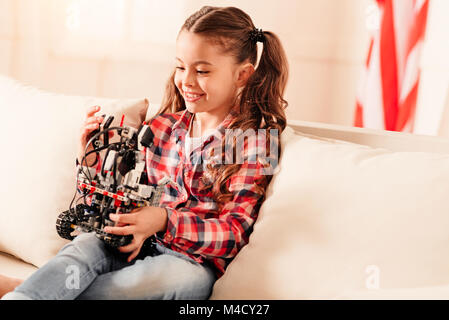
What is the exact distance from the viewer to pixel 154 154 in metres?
1.14

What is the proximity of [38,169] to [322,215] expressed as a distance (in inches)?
26.8

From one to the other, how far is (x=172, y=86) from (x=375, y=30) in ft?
2.20

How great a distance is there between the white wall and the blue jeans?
885mm

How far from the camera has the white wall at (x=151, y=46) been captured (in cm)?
153

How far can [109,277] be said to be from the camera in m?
0.88

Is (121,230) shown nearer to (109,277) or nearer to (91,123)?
(109,277)

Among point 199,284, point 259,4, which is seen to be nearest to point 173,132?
point 199,284

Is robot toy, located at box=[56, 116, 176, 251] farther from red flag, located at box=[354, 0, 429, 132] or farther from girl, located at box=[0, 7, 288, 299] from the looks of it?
red flag, located at box=[354, 0, 429, 132]

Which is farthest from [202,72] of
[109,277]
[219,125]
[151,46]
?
[151,46]

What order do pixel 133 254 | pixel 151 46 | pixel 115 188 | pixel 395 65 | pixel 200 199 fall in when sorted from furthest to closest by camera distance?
pixel 151 46 → pixel 395 65 → pixel 200 199 → pixel 133 254 → pixel 115 188

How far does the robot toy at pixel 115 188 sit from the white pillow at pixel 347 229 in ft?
0.79

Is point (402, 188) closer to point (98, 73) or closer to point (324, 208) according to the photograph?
point (324, 208)

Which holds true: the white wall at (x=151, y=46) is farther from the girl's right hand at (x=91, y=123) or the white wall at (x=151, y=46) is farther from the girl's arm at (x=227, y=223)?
the girl's right hand at (x=91, y=123)

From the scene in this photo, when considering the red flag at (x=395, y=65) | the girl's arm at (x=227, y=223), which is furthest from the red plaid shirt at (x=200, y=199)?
the red flag at (x=395, y=65)
